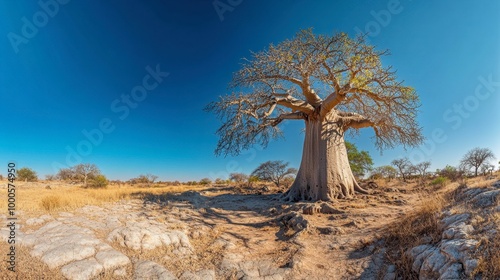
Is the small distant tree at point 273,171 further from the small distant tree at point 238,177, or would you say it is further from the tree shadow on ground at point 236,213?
the small distant tree at point 238,177

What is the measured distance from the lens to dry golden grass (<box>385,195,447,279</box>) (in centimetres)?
354

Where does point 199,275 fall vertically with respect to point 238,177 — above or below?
below

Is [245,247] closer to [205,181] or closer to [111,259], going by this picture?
[111,259]

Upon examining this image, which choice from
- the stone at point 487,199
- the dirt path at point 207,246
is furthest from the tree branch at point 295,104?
the stone at point 487,199

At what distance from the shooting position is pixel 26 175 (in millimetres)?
26781

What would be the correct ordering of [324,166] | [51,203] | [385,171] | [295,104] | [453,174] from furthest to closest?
1. [385,171]
2. [453,174]
3. [295,104]
4. [324,166]
5. [51,203]

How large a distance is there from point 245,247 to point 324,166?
5969mm

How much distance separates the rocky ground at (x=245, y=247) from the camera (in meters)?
3.33

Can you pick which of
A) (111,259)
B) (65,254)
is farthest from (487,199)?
(65,254)

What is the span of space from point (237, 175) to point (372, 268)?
28.8 meters

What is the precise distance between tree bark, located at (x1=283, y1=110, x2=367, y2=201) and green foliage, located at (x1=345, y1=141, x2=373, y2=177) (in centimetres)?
1178

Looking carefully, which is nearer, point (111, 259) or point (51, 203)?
point (111, 259)

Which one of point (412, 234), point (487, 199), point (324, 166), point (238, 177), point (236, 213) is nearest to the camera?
point (412, 234)

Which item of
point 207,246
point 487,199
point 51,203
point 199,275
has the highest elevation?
point 51,203
